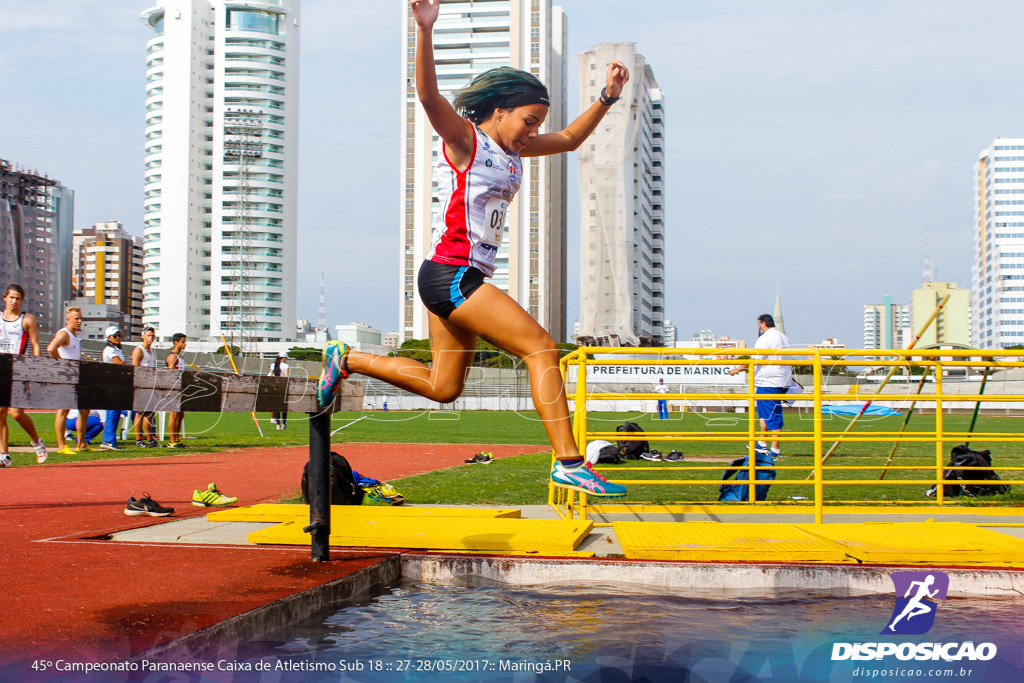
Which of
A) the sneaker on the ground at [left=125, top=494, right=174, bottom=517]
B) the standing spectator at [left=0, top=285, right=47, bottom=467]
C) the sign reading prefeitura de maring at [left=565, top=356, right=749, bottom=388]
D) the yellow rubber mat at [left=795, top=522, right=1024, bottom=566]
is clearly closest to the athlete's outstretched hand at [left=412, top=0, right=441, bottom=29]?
the yellow rubber mat at [left=795, top=522, right=1024, bottom=566]

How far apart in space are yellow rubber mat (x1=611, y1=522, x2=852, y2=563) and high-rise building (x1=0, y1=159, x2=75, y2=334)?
515 ft

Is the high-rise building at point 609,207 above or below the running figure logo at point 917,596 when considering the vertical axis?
above

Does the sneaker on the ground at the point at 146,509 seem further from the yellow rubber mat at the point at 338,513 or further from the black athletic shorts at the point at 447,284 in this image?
the black athletic shorts at the point at 447,284

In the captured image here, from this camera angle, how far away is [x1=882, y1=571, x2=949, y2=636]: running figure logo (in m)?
3.50

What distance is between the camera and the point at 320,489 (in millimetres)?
4176

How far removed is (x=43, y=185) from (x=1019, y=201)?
669ft

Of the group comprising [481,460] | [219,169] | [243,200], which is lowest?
[481,460]

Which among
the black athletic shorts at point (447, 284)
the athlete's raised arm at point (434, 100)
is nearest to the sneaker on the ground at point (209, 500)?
the black athletic shorts at point (447, 284)

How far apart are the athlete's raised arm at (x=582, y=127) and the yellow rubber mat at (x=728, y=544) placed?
7.05ft

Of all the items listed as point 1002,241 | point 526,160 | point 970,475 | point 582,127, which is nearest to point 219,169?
point 526,160

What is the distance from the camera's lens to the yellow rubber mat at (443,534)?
4.41 metres

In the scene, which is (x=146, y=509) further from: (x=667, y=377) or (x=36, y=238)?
(x=36, y=238)

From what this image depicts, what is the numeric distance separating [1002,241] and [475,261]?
711 feet

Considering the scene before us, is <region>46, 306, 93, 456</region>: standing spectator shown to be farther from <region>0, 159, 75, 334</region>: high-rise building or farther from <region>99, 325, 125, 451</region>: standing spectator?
<region>0, 159, 75, 334</region>: high-rise building
